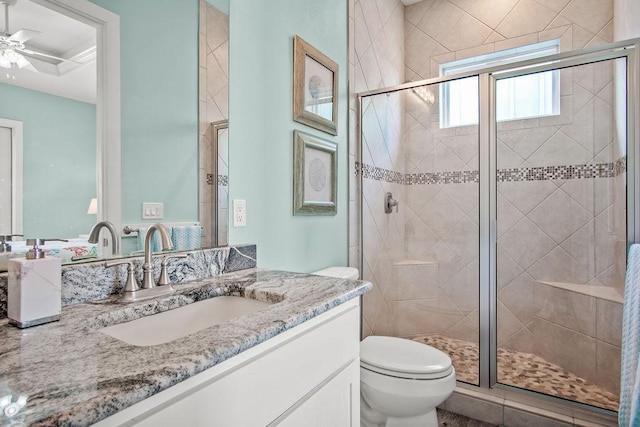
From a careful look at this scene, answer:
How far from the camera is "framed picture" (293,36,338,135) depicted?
166 cm

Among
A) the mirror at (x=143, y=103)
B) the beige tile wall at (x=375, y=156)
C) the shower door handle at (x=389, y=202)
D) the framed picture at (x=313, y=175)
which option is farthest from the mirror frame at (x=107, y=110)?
the shower door handle at (x=389, y=202)

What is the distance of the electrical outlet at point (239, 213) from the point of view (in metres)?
1.32

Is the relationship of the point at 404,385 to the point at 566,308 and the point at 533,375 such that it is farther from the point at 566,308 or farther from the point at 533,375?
the point at 566,308

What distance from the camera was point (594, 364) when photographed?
190cm

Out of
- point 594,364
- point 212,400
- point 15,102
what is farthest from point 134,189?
point 594,364

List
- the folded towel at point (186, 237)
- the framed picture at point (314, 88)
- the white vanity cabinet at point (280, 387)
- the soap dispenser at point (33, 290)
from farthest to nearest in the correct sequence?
the framed picture at point (314, 88), the folded towel at point (186, 237), the soap dispenser at point (33, 290), the white vanity cabinet at point (280, 387)

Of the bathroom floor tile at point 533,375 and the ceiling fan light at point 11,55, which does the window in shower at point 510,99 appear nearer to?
the bathroom floor tile at point 533,375

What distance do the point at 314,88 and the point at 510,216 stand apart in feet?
4.65

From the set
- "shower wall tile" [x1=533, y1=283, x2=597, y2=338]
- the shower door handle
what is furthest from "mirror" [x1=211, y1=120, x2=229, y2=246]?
"shower wall tile" [x1=533, y1=283, x2=597, y2=338]

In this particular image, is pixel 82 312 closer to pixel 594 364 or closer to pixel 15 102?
pixel 15 102

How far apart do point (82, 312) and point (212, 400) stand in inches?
15.7

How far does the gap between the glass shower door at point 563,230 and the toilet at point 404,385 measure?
734mm

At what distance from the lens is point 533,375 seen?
79.1 inches

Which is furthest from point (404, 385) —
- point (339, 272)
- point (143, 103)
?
point (143, 103)
